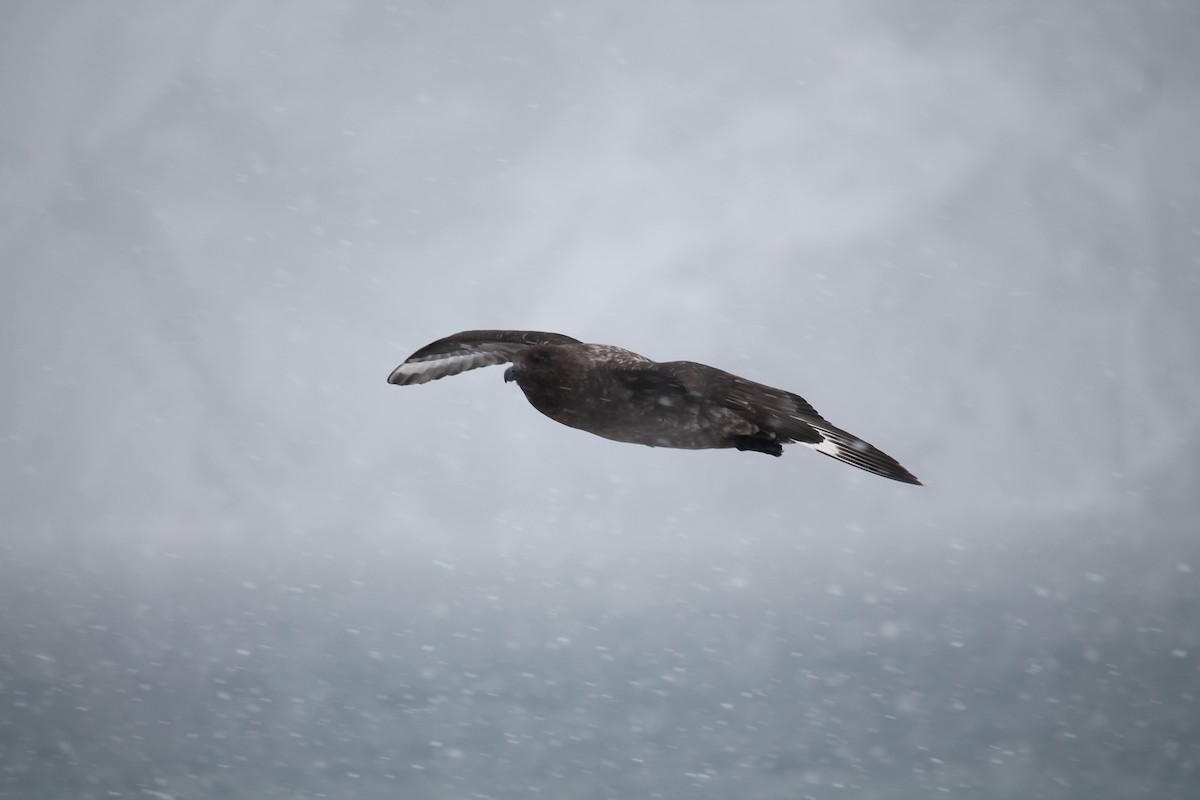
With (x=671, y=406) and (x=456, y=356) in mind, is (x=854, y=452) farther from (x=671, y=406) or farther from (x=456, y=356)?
(x=456, y=356)

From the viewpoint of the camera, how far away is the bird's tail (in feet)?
16.3

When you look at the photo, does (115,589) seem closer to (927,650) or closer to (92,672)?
(92,672)

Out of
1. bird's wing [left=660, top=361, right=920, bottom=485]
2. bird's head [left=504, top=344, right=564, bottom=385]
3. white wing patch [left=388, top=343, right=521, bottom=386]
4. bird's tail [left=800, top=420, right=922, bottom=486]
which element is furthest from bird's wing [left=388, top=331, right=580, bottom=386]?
bird's tail [left=800, top=420, right=922, bottom=486]

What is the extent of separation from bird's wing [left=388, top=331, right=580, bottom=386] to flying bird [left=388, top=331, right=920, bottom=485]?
70.1 inches

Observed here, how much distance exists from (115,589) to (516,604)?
3552 cm

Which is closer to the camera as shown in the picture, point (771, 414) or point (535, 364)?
point (771, 414)

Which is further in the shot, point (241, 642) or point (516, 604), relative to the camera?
point (516, 604)

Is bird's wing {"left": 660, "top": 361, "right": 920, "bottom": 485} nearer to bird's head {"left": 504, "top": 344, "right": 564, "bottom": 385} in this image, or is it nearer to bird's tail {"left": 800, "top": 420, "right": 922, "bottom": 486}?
bird's tail {"left": 800, "top": 420, "right": 922, "bottom": 486}

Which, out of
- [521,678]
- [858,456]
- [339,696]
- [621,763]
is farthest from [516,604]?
[858,456]

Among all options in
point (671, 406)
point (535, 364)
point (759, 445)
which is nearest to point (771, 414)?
point (759, 445)

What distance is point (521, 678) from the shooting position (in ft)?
176

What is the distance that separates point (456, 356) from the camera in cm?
774

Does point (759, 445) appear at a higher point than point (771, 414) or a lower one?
lower

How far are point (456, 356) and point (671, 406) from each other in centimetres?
290
